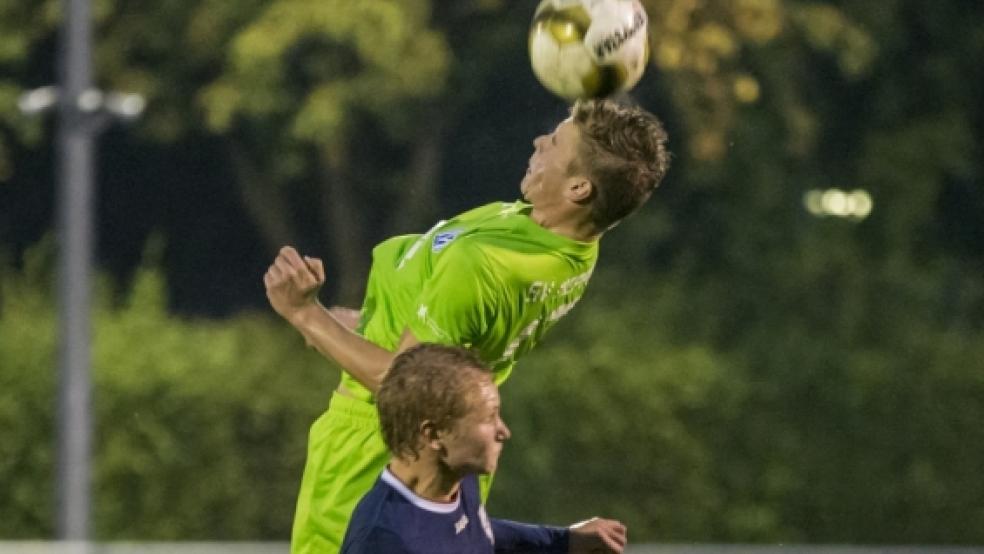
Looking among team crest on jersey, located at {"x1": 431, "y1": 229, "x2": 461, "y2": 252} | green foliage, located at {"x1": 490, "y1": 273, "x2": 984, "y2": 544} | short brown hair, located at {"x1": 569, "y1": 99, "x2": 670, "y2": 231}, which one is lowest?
green foliage, located at {"x1": 490, "y1": 273, "x2": 984, "y2": 544}

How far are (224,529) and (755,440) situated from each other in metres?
2.73

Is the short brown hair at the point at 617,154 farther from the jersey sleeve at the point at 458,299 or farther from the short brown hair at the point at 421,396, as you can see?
the short brown hair at the point at 421,396

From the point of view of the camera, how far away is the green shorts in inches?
204

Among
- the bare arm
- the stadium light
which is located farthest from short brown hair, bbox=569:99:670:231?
the stadium light

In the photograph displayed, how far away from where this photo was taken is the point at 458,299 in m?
4.90

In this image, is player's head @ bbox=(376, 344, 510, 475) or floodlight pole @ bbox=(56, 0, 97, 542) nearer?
player's head @ bbox=(376, 344, 510, 475)

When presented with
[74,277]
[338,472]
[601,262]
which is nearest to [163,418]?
[74,277]

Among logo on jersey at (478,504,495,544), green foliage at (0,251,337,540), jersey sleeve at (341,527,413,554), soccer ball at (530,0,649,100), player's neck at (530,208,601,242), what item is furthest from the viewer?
green foliage at (0,251,337,540)

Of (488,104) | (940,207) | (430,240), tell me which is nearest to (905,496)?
(940,207)

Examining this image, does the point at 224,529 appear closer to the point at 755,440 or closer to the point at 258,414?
the point at 258,414

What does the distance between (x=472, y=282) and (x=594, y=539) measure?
617 millimetres

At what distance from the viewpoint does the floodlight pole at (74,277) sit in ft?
36.3

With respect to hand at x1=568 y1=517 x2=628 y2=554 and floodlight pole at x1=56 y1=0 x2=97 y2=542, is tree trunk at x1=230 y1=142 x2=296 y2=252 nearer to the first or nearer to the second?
floodlight pole at x1=56 y1=0 x2=97 y2=542

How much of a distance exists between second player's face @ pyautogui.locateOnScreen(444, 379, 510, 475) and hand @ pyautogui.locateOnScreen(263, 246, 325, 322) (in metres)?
0.57
